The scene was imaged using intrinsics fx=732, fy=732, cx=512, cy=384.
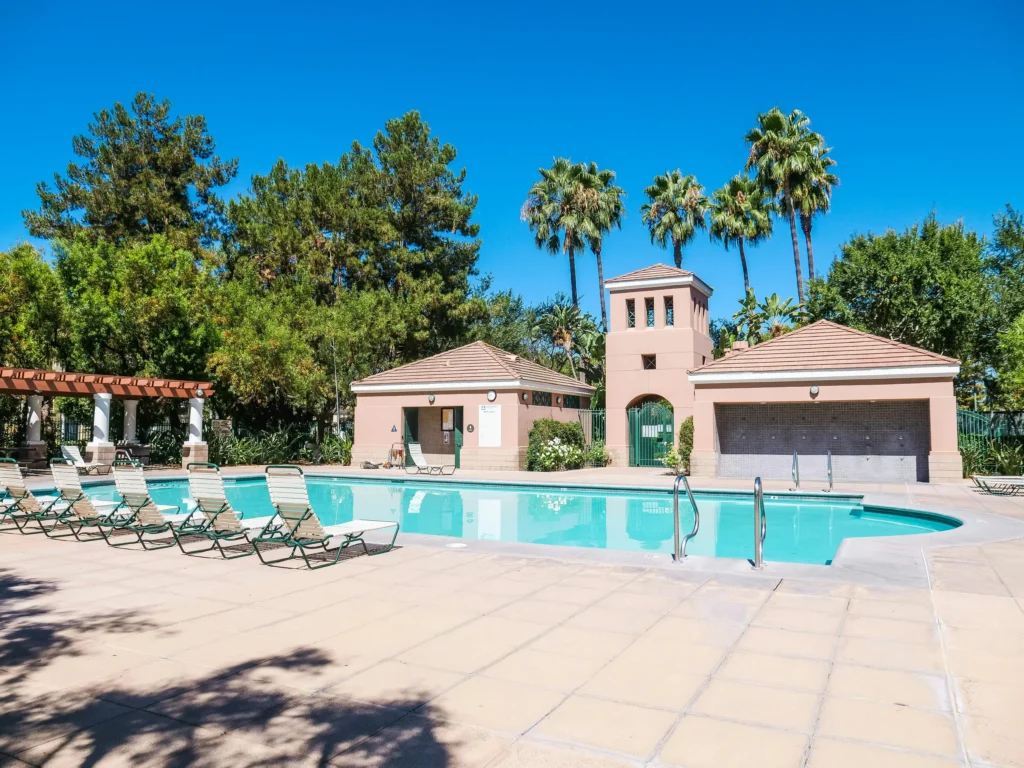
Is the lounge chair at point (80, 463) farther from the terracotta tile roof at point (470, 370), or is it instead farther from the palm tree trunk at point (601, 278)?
the palm tree trunk at point (601, 278)

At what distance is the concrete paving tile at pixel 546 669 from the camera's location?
14.5 feet

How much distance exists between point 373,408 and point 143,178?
1834 cm

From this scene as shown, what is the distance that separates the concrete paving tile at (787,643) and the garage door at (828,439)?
56.0 feet

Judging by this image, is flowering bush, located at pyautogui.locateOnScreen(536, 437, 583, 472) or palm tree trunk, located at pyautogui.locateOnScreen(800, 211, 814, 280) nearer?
flowering bush, located at pyautogui.locateOnScreen(536, 437, 583, 472)

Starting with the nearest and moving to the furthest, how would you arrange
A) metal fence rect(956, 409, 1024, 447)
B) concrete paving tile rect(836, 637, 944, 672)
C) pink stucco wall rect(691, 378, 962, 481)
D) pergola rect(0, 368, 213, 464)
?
1. concrete paving tile rect(836, 637, 944, 672)
2. pink stucco wall rect(691, 378, 962, 481)
3. pergola rect(0, 368, 213, 464)
4. metal fence rect(956, 409, 1024, 447)

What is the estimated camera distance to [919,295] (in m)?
26.7

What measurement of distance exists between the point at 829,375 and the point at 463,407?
12024mm


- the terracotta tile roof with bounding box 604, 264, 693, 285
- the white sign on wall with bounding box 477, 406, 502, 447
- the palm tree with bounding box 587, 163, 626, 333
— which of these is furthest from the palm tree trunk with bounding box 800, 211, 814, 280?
the white sign on wall with bounding box 477, 406, 502, 447

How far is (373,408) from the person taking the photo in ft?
90.0

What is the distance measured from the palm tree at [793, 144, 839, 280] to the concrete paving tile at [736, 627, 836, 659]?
30.7m

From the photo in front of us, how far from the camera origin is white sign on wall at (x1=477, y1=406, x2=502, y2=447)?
82.4 feet

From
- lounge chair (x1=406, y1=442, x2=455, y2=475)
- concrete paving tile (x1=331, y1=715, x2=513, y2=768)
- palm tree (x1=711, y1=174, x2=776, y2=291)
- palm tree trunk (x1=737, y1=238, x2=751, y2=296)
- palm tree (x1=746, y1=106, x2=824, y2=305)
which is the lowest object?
concrete paving tile (x1=331, y1=715, x2=513, y2=768)

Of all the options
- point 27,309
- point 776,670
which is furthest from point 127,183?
point 776,670

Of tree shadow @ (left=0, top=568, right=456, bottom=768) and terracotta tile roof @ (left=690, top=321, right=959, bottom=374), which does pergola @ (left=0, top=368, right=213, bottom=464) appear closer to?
terracotta tile roof @ (left=690, top=321, right=959, bottom=374)
